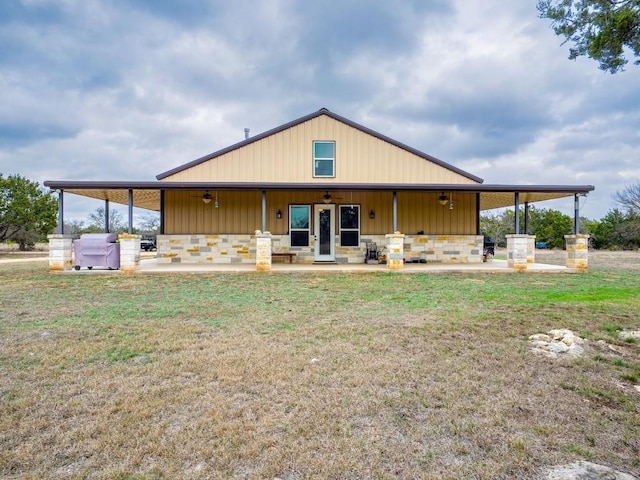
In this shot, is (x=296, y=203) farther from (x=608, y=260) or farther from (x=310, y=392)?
(x=608, y=260)

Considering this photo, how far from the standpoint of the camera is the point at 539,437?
2104mm

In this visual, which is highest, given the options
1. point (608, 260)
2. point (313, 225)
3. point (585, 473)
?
point (313, 225)

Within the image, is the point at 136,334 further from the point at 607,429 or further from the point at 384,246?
the point at 384,246

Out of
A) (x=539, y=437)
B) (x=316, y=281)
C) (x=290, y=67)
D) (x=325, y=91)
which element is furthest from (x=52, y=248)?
(x=325, y=91)

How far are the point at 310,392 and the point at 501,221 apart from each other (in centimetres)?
3030

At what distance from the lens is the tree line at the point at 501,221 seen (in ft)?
68.7

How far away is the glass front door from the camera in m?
12.5

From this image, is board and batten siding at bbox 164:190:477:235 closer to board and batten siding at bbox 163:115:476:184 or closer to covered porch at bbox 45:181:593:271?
covered porch at bbox 45:181:593:271

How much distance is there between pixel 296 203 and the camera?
41.3 feet

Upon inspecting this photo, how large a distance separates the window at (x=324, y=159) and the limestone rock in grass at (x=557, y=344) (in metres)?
9.57

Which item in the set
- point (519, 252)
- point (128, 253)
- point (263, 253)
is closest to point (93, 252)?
point (128, 253)

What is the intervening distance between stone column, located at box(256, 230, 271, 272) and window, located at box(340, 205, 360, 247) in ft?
11.6

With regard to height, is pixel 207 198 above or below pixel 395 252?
above

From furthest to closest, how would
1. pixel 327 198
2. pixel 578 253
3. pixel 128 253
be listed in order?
1. pixel 327 198
2. pixel 578 253
3. pixel 128 253
